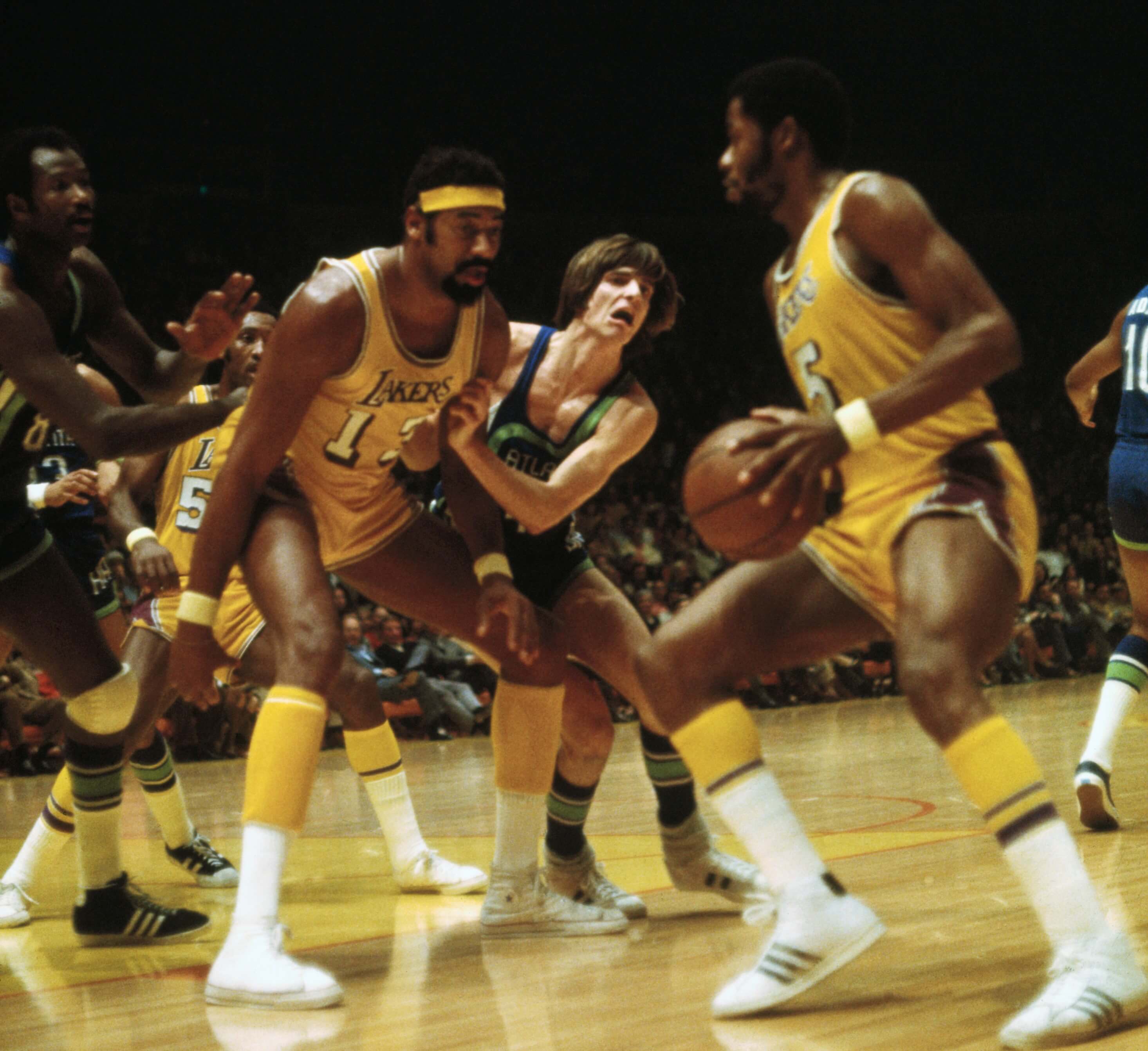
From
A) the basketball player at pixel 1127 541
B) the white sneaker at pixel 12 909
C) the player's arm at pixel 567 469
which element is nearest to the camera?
the player's arm at pixel 567 469

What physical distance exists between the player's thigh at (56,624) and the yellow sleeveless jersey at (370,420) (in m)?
0.67

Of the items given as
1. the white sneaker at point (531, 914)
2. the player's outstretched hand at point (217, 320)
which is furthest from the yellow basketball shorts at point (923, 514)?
the player's outstretched hand at point (217, 320)

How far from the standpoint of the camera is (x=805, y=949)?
112 inches

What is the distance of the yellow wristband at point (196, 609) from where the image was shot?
3473 millimetres

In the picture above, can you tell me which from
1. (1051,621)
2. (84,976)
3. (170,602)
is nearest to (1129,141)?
(1051,621)

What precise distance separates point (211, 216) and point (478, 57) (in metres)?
4.12

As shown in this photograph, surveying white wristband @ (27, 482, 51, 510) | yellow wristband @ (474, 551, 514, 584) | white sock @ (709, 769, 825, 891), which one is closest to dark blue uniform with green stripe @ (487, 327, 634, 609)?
yellow wristband @ (474, 551, 514, 584)

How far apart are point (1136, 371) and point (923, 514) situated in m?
2.85

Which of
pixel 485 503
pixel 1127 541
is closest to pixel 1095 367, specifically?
pixel 1127 541

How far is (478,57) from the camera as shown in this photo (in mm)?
18078

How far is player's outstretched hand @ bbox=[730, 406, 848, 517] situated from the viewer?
2707 millimetres

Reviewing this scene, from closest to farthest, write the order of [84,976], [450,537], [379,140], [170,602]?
[84,976]
[450,537]
[170,602]
[379,140]

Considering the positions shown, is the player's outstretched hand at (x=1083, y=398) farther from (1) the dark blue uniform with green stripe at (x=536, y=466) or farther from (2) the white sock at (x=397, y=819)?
(2) the white sock at (x=397, y=819)

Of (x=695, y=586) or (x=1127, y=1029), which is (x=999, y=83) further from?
(x=1127, y=1029)
